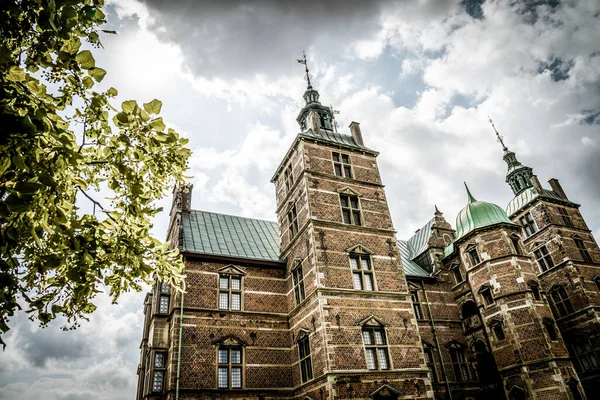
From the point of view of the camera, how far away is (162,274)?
4809mm

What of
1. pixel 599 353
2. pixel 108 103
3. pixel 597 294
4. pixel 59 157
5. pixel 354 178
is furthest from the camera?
pixel 597 294

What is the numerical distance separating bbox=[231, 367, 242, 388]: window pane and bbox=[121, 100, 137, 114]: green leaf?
14.8m

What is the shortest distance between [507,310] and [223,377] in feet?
50.4

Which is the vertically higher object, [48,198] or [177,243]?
[177,243]

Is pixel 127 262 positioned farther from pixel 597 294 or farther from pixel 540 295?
pixel 597 294

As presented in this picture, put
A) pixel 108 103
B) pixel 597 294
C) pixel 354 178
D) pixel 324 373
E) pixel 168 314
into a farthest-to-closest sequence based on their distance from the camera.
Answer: pixel 597 294 → pixel 354 178 → pixel 168 314 → pixel 324 373 → pixel 108 103

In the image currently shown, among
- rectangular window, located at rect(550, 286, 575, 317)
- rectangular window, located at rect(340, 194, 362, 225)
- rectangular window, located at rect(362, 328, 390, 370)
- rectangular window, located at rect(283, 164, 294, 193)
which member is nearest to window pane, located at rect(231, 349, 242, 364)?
rectangular window, located at rect(362, 328, 390, 370)

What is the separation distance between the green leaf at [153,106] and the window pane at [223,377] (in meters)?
14.6

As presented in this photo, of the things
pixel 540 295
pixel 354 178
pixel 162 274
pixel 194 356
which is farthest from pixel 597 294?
pixel 162 274

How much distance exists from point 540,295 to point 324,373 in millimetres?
14560

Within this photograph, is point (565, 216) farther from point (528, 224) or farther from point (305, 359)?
point (305, 359)

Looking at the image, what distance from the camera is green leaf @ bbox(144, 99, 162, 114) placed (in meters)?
4.00

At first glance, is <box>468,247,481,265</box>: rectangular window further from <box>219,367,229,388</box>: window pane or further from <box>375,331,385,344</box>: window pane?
<box>219,367,229,388</box>: window pane

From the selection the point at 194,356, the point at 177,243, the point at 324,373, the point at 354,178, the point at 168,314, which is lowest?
the point at 324,373
